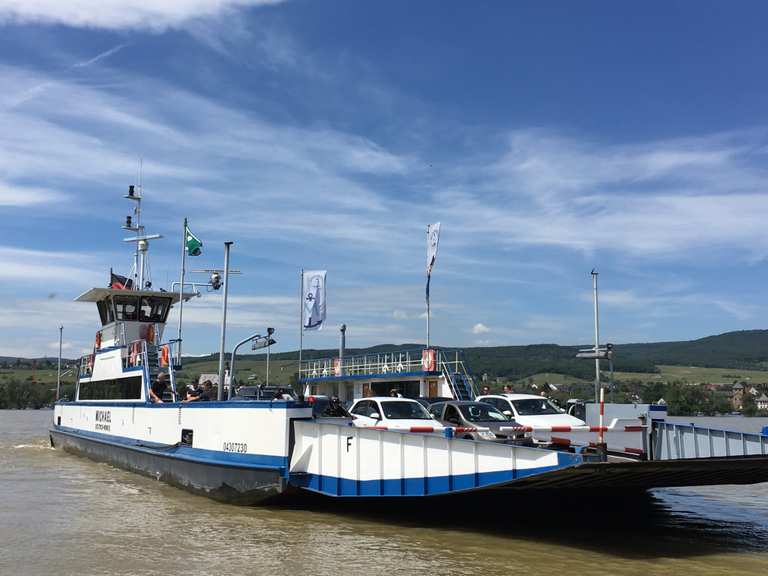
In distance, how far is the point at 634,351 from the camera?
19350 cm

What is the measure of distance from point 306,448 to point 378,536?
218 cm

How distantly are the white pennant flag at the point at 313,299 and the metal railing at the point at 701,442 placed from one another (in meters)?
22.7

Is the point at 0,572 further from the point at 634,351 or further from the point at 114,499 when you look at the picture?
the point at 634,351

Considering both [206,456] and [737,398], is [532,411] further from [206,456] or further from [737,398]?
[737,398]

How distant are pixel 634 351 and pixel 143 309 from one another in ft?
605

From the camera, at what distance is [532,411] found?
58.1ft

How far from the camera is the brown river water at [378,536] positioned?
10195 mm

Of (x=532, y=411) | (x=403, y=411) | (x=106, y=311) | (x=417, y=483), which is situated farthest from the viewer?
(x=106, y=311)

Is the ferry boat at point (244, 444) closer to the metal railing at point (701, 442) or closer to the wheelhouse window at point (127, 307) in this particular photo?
the wheelhouse window at point (127, 307)

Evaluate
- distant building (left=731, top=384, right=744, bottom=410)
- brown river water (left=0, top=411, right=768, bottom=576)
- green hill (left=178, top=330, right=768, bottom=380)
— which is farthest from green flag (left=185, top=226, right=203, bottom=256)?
distant building (left=731, top=384, right=744, bottom=410)

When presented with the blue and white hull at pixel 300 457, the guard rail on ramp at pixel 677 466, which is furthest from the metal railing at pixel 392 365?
the blue and white hull at pixel 300 457

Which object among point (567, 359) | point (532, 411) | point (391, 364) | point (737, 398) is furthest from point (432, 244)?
point (567, 359)

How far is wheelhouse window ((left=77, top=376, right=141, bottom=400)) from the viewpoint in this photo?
70.1 ft

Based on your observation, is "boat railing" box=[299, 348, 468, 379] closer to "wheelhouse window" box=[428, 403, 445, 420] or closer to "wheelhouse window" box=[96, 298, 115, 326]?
"wheelhouse window" box=[428, 403, 445, 420]
